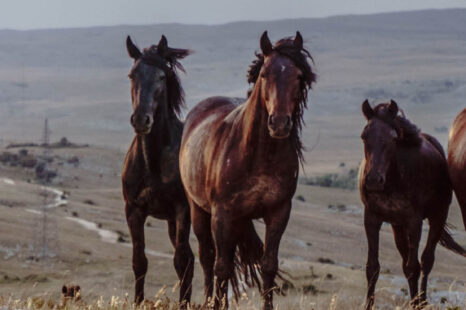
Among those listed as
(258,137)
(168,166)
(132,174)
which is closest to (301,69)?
(258,137)

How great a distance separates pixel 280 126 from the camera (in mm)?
8906

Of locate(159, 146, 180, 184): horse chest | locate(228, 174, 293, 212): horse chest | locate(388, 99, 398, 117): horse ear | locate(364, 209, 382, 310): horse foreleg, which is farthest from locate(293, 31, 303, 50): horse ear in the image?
locate(364, 209, 382, 310): horse foreleg

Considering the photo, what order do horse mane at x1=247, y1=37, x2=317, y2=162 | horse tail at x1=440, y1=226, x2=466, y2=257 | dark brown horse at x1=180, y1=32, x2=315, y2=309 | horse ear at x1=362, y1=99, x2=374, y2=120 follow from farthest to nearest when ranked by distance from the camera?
horse tail at x1=440, y1=226, x2=466, y2=257 < horse ear at x1=362, y1=99, x2=374, y2=120 < horse mane at x1=247, y1=37, x2=317, y2=162 < dark brown horse at x1=180, y1=32, x2=315, y2=309

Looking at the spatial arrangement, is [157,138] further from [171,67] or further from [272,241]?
[272,241]

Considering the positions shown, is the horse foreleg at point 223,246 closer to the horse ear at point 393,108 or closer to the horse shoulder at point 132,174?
the horse shoulder at point 132,174

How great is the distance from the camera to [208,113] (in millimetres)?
11703

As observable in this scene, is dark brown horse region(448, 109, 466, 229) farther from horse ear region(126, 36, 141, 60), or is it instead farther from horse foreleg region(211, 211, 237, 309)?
horse ear region(126, 36, 141, 60)

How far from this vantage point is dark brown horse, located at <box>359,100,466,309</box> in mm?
11711

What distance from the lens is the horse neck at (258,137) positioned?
9.62 metres

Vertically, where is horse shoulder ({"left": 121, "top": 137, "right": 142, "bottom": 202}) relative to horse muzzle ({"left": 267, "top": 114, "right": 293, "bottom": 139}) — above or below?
below

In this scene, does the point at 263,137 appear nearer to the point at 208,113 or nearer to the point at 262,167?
the point at 262,167

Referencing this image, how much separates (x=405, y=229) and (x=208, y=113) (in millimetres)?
2747

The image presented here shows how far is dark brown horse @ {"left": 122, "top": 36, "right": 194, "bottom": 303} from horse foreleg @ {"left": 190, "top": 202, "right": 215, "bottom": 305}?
0.39 m

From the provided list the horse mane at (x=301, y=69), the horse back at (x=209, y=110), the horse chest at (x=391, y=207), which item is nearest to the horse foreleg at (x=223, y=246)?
the horse mane at (x=301, y=69)
